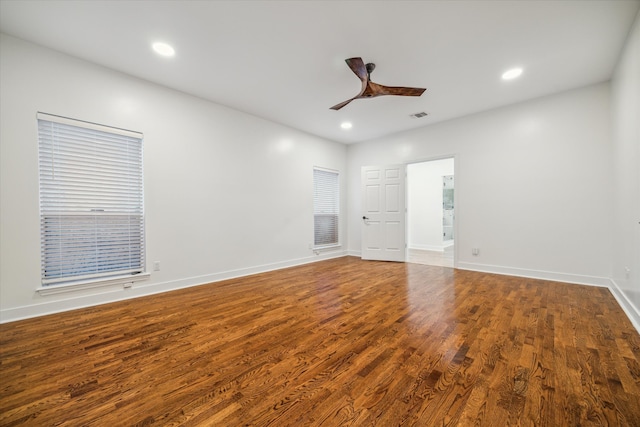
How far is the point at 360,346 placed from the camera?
79.3 inches

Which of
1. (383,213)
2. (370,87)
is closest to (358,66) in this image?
(370,87)

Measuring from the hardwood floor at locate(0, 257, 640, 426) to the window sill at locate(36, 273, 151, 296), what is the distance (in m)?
0.27

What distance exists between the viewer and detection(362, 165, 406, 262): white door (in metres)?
5.54

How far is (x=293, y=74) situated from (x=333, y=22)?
3.28 ft

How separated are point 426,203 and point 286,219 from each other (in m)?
4.37

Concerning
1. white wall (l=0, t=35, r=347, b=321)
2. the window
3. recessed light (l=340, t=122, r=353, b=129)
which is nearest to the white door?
the window

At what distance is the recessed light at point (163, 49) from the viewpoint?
105 inches

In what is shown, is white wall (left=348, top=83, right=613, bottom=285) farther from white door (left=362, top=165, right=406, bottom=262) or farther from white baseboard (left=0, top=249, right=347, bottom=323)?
white baseboard (left=0, top=249, right=347, bottom=323)

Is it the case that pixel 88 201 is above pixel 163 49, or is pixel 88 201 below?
below

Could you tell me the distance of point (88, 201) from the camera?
297cm

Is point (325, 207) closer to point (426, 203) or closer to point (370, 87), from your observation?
point (426, 203)

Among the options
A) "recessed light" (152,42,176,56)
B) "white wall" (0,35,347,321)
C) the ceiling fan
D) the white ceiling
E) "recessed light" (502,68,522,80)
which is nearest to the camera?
the white ceiling

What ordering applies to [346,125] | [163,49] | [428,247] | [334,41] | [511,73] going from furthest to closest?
[428,247], [346,125], [511,73], [163,49], [334,41]

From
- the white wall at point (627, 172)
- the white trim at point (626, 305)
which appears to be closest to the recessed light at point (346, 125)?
the white wall at point (627, 172)
